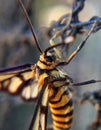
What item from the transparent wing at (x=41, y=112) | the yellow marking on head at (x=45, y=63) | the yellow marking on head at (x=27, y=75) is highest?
the yellow marking on head at (x=27, y=75)

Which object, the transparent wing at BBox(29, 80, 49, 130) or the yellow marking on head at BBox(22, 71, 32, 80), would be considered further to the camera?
the yellow marking on head at BBox(22, 71, 32, 80)

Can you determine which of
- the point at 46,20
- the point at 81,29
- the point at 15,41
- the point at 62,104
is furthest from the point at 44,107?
the point at 46,20

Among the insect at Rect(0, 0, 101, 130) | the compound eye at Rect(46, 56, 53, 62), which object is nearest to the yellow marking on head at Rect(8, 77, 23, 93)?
the insect at Rect(0, 0, 101, 130)

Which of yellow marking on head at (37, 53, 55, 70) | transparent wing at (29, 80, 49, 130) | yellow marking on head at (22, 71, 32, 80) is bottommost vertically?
transparent wing at (29, 80, 49, 130)

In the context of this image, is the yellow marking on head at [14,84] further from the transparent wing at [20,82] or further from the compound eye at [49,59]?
the compound eye at [49,59]

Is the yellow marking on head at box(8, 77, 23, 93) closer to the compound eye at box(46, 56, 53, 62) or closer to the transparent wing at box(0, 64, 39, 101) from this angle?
the transparent wing at box(0, 64, 39, 101)

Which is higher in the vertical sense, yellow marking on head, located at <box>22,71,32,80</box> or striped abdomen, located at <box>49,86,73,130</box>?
yellow marking on head, located at <box>22,71,32,80</box>

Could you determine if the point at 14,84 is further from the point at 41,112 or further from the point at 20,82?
the point at 41,112

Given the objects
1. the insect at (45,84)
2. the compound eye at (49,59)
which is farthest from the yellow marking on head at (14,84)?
the compound eye at (49,59)

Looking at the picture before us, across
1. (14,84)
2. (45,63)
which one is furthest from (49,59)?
(14,84)
